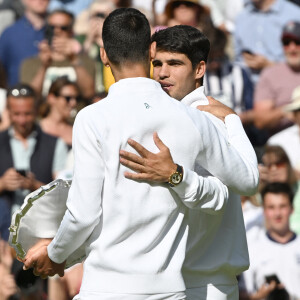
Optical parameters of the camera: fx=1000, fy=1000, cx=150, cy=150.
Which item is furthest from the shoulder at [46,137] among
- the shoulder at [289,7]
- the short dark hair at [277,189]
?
the shoulder at [289,7]

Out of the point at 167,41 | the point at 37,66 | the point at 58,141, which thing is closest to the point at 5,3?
the point at 37,66

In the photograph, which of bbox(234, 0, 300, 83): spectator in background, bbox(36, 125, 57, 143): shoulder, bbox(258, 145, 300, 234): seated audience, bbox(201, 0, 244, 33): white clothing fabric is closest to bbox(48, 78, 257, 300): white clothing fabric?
bbox(36, 125, 57, 143): shoulder

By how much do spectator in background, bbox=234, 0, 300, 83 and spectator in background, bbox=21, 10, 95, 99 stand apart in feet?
5.61

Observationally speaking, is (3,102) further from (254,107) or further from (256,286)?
(256,286)

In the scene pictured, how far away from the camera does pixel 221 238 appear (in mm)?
4848

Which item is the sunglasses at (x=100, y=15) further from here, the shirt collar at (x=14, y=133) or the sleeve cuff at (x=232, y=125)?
the sleeve cuff at (x=232, y=125)

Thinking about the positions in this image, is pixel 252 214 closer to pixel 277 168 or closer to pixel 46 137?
pixel 277 168

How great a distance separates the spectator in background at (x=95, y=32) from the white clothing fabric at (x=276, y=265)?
2478 mm

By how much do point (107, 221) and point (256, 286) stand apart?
4106 mm

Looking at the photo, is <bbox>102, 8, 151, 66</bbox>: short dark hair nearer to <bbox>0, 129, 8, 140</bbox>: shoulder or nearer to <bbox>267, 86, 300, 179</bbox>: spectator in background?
<bbox>0, 129, 8, 140</bbox>: shoulder

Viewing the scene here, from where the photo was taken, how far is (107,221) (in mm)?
4344

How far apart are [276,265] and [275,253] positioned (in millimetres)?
108

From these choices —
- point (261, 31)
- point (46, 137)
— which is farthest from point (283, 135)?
point (46, 137)

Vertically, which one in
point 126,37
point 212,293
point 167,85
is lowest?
point 212,293
